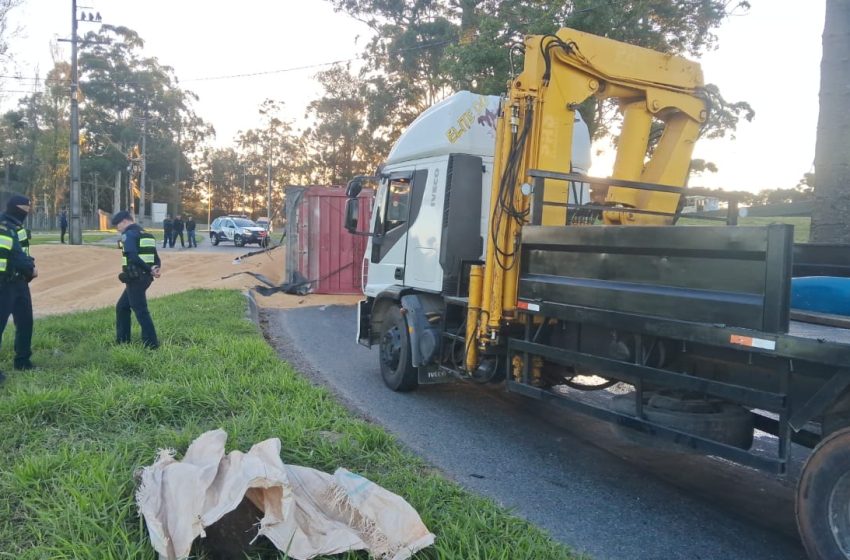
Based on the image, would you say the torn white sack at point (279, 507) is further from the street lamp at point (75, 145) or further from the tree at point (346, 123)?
the tree at point (346, 123)

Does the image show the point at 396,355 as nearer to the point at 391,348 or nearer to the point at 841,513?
the point at 391,348

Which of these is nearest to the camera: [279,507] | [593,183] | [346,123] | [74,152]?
[279,507]

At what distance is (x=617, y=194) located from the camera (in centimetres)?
550

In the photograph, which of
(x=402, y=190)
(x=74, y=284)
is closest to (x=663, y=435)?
(x=402, y=190)

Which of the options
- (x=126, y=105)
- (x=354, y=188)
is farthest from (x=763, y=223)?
(x=126, y=105)

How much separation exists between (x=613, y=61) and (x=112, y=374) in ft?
16.9

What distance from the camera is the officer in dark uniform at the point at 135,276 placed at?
712 cm

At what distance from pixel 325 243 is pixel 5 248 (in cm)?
831

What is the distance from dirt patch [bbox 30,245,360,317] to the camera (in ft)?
44.2

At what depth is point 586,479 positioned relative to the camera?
14.5 ft

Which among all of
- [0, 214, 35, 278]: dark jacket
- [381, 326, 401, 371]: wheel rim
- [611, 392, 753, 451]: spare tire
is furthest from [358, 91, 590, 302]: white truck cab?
[0, 214, 35, 278]: dark jacket

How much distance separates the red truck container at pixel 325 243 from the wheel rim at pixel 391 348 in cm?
732

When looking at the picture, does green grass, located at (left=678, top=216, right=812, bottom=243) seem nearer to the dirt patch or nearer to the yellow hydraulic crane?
the yellow hydraulic crane

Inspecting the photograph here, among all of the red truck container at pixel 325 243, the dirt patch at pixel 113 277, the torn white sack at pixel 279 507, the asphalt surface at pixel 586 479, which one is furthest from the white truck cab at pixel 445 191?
the red truck container at pixel 325 243
